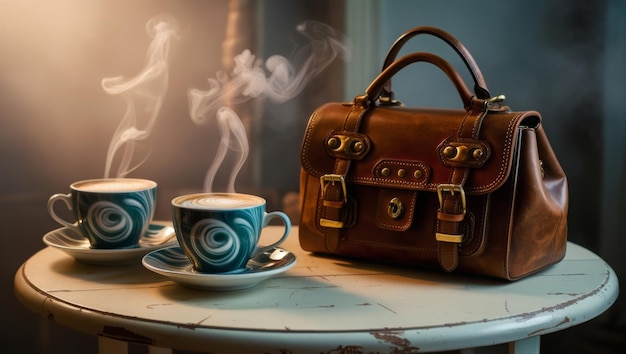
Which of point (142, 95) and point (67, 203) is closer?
point (67, 203)

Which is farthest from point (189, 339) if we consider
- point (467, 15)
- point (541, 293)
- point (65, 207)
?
point (467, 15)

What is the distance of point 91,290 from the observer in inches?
31.4

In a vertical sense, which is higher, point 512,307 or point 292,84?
point 292,84

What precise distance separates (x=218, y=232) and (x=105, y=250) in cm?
19

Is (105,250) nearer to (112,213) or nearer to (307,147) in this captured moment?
(112,213)

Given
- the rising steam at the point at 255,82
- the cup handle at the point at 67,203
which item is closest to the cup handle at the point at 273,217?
the cup handle at the point at 67,203

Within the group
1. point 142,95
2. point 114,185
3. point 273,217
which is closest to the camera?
point 273,217

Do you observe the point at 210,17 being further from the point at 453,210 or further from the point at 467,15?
the point at 453,210

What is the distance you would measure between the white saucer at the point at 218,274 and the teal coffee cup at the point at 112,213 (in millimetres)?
67

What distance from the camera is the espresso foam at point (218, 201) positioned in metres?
0.80

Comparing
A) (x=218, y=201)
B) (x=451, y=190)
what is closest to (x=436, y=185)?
(x=451, y=190)

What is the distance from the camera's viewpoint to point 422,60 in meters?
0.92

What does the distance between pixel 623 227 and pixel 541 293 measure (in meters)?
0.68

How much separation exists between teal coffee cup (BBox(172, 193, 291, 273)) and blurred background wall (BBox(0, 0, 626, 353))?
0.57 meters
